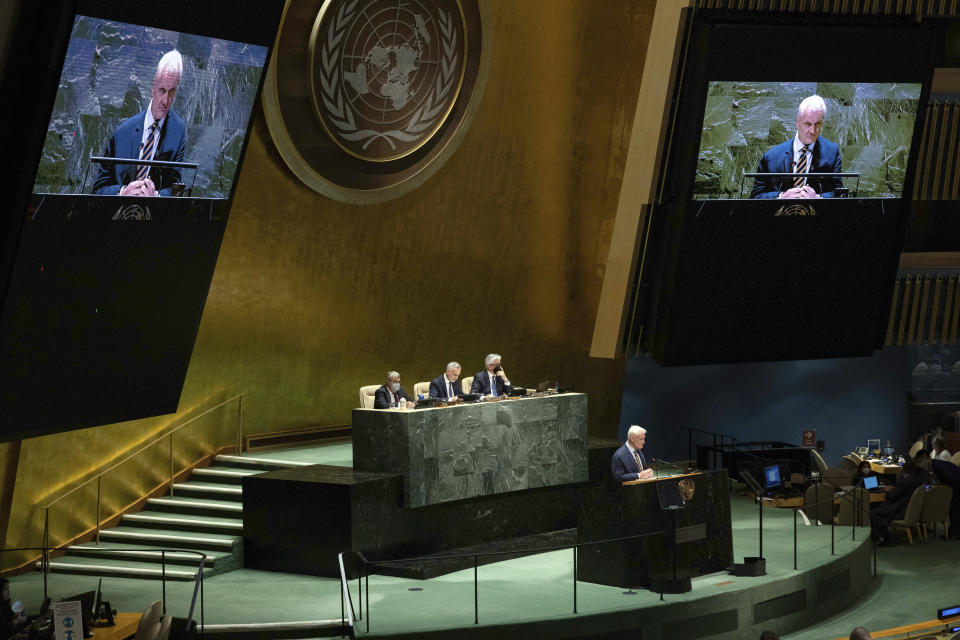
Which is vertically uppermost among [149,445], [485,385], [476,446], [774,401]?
[774,401]

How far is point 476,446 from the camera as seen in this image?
38.0ft

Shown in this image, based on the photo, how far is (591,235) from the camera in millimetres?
16297

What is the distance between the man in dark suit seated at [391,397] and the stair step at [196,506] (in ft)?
5.86

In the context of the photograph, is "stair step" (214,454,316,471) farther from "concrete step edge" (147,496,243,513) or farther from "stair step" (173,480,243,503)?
"concrete step edge" (147,496,243,513)

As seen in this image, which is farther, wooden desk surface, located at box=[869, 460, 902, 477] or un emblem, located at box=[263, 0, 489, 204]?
wooden desk surface, located at box=[869, 460, 902, 477]

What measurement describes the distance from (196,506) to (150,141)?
4.34 m

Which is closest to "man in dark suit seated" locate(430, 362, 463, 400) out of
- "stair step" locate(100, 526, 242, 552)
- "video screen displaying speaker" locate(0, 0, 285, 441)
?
"stair step" locate(100, 526, 242, 552)

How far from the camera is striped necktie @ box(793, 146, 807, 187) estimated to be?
12945 mm

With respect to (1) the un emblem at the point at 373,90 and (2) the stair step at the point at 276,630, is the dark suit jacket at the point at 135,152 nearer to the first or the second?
(2) the stair step at the point at 276,630

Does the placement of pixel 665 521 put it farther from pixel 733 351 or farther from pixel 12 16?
pixel 12 16

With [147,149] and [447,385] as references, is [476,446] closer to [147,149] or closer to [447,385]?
[447,385]

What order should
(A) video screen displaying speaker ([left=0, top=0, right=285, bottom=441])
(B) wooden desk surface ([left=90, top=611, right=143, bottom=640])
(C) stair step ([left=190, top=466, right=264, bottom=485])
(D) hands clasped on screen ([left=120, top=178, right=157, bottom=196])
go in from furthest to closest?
(C) stair step ([left=190, top=466, right=264, bottom=485]), (D) hands clasped on screen ([left=120, top=178, right=157, bottom=196]), (B) wooden desk surface ([left=90, top=611, right=143, bottom=640]), (A) video screen displaying speaker ([left=0, top=0, right=285, bottom=441])

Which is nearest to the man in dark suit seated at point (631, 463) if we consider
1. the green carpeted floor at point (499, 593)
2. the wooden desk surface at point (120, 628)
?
the green carpeted floor at point (499, 593)

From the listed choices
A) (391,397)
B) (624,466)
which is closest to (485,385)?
(391,397)
